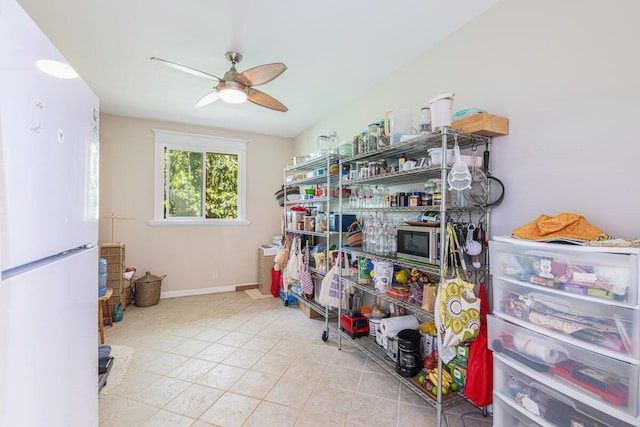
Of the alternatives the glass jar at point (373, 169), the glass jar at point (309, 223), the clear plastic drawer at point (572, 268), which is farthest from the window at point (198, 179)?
the clear plastic drawer at point (572, 268)

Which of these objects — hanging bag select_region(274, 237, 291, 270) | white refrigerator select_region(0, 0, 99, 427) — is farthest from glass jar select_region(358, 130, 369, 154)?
white refrigerator select_region(0, 0, 99, 427)

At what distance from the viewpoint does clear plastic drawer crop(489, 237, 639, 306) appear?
3.49 feet

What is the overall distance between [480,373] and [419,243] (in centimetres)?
84

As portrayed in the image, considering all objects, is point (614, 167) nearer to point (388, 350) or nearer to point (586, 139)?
point (586, 139)

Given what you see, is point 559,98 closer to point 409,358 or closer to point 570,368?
point 570,368

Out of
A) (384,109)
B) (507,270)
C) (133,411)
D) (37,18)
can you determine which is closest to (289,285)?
(133,411)

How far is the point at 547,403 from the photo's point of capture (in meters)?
1.29

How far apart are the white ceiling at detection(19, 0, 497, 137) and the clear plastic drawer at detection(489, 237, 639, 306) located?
163 cm

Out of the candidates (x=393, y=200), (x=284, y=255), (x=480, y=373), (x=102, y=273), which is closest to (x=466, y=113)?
(x=393, y=200)

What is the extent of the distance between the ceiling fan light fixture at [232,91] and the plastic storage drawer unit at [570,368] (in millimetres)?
2409

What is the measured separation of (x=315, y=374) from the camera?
2332mm

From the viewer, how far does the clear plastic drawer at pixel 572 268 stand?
3.49 feet

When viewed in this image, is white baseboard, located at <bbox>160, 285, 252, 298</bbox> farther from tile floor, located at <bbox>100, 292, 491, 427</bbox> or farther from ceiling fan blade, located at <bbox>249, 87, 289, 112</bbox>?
ceiling fan blade, located at <bbox>249, 87, 289, 112</bbox>

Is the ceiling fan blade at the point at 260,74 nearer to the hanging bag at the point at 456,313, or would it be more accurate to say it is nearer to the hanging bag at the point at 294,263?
the hanging bag at the point at 456,313
